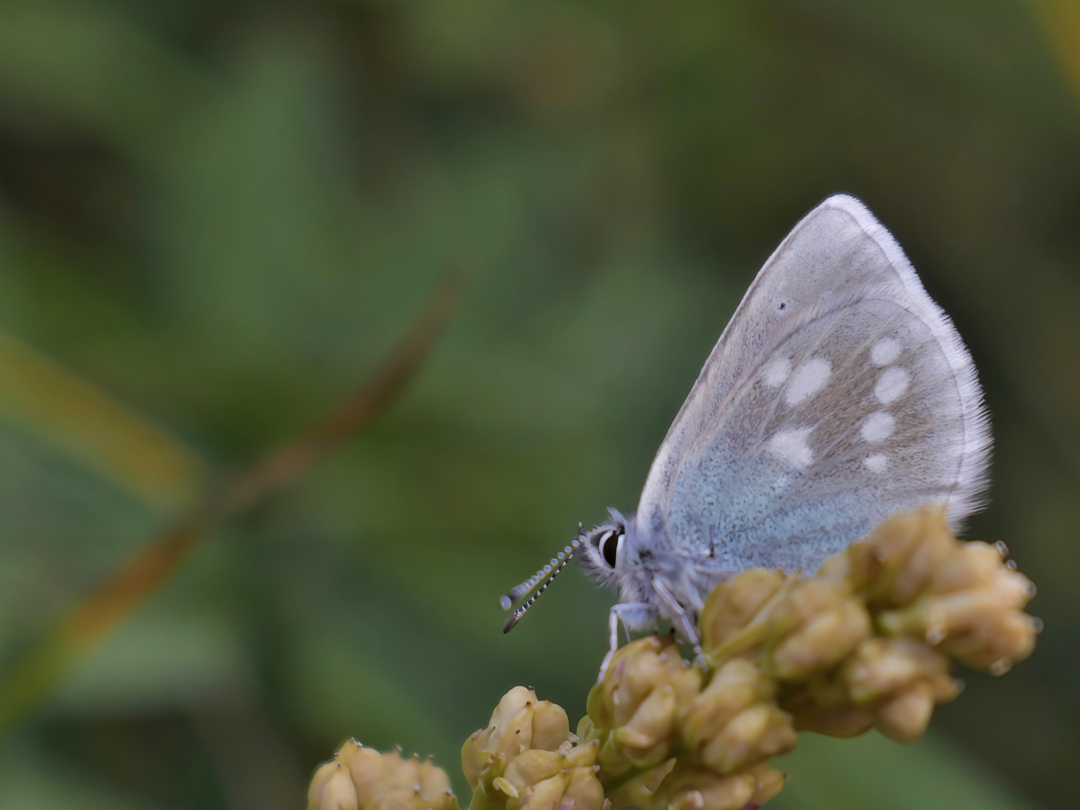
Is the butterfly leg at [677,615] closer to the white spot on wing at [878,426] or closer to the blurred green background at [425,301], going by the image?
the white spot on wing at [878,426]

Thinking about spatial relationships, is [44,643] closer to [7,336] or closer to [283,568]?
[283,568]

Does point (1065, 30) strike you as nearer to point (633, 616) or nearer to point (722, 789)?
point (633, 616)

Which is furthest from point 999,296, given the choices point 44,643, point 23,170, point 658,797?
point 23,170

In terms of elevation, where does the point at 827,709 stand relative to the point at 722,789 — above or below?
above

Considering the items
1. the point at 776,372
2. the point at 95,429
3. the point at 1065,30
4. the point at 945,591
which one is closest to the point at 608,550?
the point at 776,372

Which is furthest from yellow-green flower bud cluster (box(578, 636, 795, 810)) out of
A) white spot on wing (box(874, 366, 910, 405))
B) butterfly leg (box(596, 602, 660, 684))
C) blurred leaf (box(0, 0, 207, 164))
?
blurred leaf (box(0, 0, 207, 164))

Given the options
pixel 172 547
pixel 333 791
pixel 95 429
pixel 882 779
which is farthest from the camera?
pixel 95 429

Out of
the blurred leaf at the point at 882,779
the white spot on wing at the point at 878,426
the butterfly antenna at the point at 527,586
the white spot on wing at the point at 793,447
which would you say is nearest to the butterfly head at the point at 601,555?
the butterfly antenna at the point at 527,586
